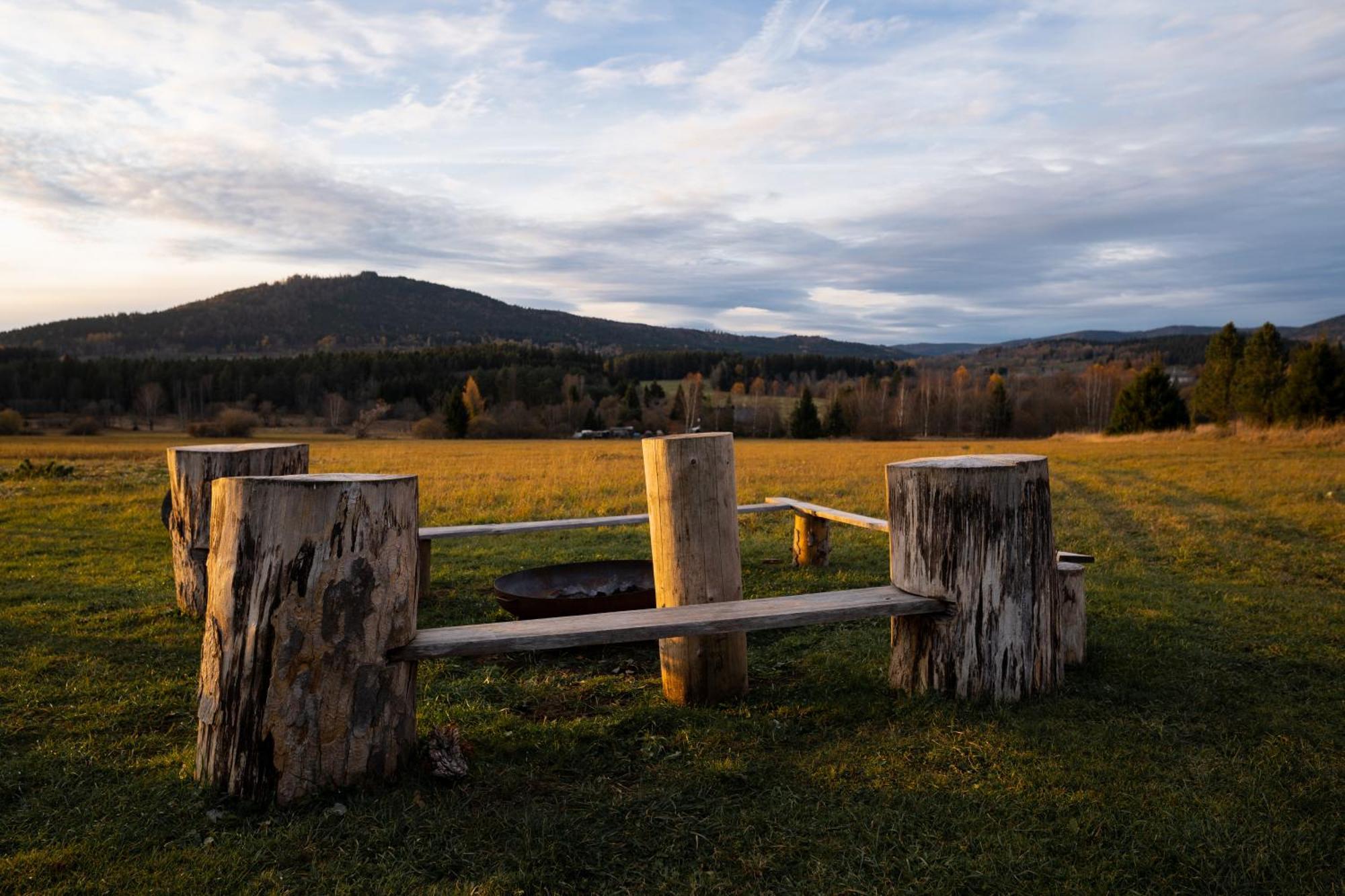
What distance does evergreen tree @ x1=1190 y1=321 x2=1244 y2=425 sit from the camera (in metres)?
44.6

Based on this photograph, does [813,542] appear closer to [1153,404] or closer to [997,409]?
[1153,404]

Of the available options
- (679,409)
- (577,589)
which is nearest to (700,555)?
(577,589)

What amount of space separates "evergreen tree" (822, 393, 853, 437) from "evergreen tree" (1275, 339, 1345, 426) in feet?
133

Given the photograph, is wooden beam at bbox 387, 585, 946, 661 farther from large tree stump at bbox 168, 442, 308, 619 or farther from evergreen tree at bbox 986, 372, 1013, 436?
evergreen tree at bbox 986, 372, 1013, 436

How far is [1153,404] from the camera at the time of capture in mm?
49812

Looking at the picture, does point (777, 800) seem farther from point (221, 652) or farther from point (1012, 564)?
point (221, 652)

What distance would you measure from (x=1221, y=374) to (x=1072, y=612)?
49764 millimetres

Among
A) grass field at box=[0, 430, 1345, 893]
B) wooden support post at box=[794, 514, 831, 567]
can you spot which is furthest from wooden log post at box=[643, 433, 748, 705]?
wooden support post at box=[794, 514, 831, 567]

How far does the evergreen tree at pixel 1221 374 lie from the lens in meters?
44.6

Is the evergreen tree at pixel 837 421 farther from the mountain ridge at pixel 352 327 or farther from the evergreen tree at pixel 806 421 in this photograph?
the mountain ridge at pixel 352 327

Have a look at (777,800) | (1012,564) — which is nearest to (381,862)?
(777,800)

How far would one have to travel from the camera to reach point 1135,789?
11.4 feet

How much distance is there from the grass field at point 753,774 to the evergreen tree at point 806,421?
6799cm

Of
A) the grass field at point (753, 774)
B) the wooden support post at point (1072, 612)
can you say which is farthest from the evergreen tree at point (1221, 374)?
the wooden support post at point (1072, 612)
